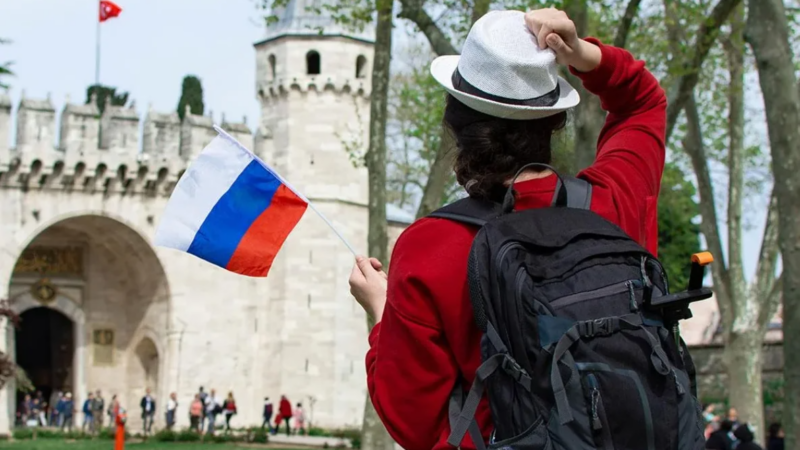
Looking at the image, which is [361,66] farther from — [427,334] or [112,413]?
[427,334]

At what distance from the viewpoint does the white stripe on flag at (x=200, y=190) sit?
3.38 meters

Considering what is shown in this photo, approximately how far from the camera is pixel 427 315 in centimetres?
227

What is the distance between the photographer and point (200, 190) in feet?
11.1

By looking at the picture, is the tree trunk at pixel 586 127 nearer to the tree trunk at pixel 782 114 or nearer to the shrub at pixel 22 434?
the tree trunk at pixel 782 114

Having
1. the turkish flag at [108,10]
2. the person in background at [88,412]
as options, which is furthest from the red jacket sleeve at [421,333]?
the turkish flag at [108,10]

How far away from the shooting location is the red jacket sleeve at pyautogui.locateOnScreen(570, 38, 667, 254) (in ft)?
8.46

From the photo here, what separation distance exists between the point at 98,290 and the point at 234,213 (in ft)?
97.8

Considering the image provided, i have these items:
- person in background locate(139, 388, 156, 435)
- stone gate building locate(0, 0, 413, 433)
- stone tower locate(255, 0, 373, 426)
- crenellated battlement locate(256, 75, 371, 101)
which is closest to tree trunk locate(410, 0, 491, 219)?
stone tower locate(255, 0, 373, 426)

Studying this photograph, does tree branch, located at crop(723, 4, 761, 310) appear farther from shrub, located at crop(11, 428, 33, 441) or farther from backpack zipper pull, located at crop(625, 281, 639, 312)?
Answer: backpack zipper pull, located at crop(625, 281, 639, 312)

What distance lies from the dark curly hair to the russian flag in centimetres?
103

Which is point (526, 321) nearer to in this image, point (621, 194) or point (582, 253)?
point (582, 253)

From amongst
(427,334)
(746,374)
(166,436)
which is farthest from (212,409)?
(427,334)

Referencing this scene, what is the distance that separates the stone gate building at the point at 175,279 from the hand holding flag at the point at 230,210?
27.3 metres

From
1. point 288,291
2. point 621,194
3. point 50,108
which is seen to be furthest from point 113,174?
point 621,194
